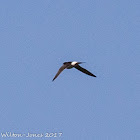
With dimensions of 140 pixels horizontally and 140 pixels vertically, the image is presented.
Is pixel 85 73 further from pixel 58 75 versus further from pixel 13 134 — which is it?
pixel 13 134

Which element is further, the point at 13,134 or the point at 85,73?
the point at 85,73

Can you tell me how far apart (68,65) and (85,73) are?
3120 mm

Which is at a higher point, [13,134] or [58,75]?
[58,75]

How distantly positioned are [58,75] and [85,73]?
16.7ft

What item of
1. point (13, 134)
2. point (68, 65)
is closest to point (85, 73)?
point (68, 65)

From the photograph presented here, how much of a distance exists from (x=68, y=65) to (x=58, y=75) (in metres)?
2.31

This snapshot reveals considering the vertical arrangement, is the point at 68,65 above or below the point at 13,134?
above

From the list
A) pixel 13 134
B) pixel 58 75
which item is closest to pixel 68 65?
pixel 58 75

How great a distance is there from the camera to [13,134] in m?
39.9

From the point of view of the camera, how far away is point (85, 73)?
48.0m

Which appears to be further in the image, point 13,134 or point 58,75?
point 58,75

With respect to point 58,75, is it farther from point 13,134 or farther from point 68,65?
point 13,134

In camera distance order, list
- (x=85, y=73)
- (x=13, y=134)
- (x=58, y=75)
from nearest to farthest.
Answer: (x=13, y=134) → (x=58, y=75) → (x=85, y=73)

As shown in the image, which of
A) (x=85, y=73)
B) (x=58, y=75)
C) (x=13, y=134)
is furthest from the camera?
(x=85, y=73)
